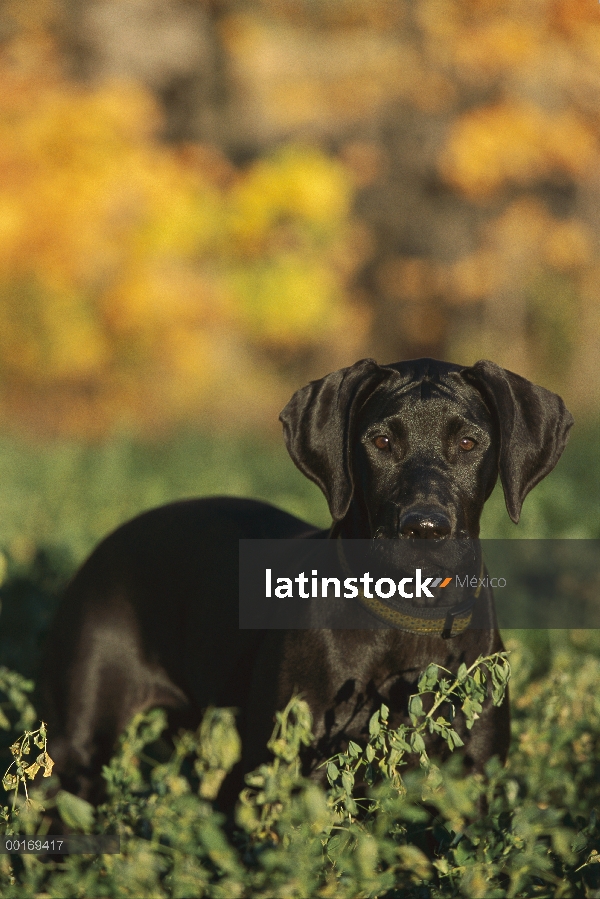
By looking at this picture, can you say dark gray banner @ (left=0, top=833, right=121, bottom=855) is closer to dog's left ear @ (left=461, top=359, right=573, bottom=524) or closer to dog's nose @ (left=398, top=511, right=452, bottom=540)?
dog's nose @ (left=398, top=511, right=452, bottom=540)

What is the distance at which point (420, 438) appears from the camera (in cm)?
307

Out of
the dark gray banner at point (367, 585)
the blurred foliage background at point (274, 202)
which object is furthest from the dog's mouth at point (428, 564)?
the blurred foliage background at point (274, 202)

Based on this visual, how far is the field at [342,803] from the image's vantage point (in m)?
2.13

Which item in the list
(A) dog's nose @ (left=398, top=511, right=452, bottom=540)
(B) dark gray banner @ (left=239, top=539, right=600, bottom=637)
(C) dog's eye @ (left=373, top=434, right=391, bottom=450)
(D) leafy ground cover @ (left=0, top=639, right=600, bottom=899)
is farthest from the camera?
(C) dog's eye @ (left=373, top=434, right=391, bottom=450)

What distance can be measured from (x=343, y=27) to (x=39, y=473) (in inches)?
442

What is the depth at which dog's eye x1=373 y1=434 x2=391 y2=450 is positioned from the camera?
10.2 ft

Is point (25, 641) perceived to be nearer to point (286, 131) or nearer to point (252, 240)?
point (252, 240)

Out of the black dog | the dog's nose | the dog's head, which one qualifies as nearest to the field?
the black dog

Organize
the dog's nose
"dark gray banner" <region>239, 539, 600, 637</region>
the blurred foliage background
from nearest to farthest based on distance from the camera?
the dog's nose, "dark gray banner" <region>239, 539, 600, 637</region>, the blurred foliage background

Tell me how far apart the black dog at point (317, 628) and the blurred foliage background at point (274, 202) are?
9196mm

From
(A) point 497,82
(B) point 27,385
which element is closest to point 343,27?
(A) point 497,82

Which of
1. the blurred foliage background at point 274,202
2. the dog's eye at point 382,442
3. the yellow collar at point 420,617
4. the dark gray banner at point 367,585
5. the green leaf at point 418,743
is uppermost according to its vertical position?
the blurred foliage background at point 274,202

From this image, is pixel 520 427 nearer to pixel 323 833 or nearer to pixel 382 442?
pixel 382 442

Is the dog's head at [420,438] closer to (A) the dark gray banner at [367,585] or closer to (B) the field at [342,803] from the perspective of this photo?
(A) the dark gray banner at [367,585]
